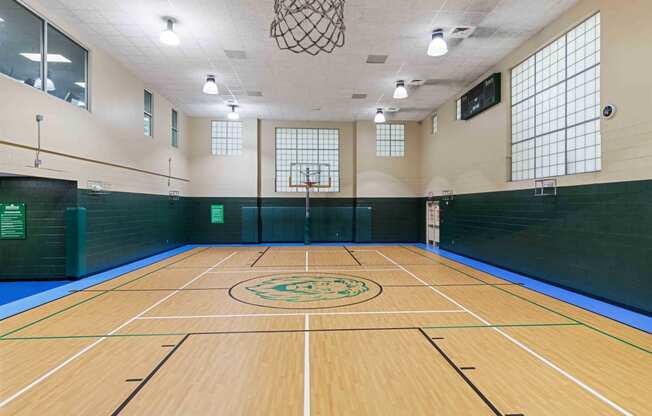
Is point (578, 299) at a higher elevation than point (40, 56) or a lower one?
lower

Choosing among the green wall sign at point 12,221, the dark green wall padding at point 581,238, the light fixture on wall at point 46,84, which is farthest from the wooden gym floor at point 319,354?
the light fixture on wall at point 46,84

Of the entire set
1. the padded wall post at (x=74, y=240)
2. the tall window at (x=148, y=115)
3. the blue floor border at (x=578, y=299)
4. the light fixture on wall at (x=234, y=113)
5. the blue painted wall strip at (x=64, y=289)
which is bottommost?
the blue painted wall strip at (x=64, y=289)

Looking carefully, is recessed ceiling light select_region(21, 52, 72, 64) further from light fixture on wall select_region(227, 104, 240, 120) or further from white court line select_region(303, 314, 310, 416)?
white court line select_region(303, 314, 310, 416)

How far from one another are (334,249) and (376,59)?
6683 mm

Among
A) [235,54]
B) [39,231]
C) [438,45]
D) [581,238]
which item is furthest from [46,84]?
[581,238]

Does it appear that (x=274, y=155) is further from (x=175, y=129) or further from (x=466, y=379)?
(x=466, y=379)

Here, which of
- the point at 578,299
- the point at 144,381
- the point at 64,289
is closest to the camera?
the point at 144,381

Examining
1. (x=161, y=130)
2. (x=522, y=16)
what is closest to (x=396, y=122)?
(x=522, y=16)

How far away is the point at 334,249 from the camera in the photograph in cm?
1237

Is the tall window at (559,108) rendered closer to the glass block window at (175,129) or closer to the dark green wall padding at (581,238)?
the dark green wall padding at (581,238)

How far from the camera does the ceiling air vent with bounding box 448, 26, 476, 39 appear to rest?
670cm

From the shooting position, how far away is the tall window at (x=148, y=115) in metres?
10.2

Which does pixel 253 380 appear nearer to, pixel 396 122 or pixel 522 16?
pixel 522 16

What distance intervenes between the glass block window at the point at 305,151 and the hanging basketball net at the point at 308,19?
710 cm
